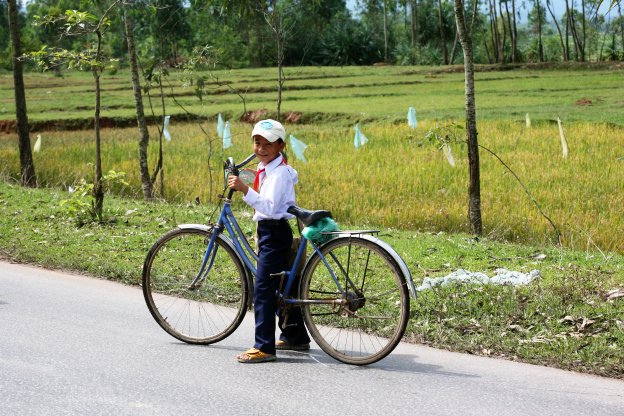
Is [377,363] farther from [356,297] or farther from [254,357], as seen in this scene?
[254,357]

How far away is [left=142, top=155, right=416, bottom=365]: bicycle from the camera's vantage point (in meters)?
5.42

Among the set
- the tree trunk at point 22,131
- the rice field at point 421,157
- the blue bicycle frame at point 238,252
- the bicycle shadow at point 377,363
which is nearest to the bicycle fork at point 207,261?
the blue bicycle frame at point 238,252

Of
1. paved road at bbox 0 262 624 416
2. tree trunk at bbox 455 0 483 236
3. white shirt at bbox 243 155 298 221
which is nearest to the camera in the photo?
paved road at bbox 0 262 624 416

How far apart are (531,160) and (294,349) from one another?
9.83 meters

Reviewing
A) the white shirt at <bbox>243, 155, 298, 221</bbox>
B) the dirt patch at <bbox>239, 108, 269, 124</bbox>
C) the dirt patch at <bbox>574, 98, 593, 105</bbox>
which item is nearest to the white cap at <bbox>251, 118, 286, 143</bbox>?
the white shirt at <bbox>243, 155, 298, 221</bbox>

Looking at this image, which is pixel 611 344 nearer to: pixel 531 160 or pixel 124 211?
pixel 124 211

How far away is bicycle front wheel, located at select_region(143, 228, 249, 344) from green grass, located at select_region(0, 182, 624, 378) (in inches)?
49.8

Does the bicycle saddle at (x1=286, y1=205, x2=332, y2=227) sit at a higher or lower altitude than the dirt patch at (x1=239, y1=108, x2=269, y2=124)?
lower

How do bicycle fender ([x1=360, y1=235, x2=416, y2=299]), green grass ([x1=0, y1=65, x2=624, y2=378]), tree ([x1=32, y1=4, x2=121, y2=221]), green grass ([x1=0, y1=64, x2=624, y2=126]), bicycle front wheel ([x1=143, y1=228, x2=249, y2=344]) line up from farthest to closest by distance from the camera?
green grass ([x1=0, y1=64, x2=624, y2=126])
tree ([x1=32, y1=4, x2=121, y2=221])
green grass ([x1=0, y1=65, x2=624, y2=378])
bicycle front wheel ([x1=143, y1=228, x2=249, y2=344])
bicycle fender ([x1=360, y1=235, x2=416, y2=299])

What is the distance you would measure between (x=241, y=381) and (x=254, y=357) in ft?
1.15

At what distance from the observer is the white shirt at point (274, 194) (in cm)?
548

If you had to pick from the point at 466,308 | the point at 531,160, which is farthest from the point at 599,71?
the point at 466,308

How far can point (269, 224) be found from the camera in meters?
5.57

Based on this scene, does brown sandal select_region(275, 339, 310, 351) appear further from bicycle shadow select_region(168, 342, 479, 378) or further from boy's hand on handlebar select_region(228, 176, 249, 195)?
boy's hand on handlebar select_region(228, 176, 249, 195)
